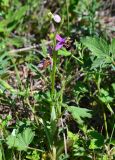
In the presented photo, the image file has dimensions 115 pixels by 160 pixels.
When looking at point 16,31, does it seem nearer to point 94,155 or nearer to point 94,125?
point 94,125

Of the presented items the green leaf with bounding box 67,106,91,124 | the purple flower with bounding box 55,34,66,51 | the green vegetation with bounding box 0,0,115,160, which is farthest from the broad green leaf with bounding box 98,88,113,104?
the purple flower with bounding box 55,34,66,51

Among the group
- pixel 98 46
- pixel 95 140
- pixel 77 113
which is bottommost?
pixel 95 140

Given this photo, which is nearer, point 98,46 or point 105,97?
point 98,46

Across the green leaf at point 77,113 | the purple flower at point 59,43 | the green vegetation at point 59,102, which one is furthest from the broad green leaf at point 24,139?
the purple flower at point 59,43

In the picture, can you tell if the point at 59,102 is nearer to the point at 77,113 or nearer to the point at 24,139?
the point at 77,113

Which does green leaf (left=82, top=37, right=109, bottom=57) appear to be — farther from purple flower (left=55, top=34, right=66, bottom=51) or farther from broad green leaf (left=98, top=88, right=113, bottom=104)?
broad green leaf (left=98, top=88, right=113, bottom=104)

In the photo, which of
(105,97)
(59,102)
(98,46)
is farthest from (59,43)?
(105,97)

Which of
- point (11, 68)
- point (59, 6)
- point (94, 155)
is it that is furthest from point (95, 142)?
point (59, 6)

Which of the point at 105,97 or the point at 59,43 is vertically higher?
the point at 59,43
